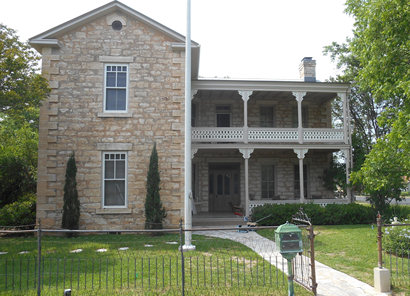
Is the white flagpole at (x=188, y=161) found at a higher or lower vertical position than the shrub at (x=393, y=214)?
higher

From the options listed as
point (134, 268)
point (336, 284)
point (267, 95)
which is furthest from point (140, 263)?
point (267, 95)

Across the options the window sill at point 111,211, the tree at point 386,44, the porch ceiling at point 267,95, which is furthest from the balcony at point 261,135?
the tree at point 386,44

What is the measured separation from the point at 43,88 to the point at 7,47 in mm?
1563

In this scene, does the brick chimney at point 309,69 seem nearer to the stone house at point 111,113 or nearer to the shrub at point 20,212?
the stone house at point 111,113

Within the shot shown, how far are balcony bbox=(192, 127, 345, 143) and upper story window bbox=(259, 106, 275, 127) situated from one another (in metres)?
2.51

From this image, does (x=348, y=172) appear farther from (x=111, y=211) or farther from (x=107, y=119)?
(x=107, y=119)

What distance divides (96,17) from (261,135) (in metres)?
8.65

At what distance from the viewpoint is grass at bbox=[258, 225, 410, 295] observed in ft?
22.3

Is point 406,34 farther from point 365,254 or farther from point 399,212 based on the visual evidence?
point 399,212

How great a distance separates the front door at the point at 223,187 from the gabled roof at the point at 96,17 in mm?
7490

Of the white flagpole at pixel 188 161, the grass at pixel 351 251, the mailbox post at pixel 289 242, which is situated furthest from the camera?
the white flagpole at pixel 188 161

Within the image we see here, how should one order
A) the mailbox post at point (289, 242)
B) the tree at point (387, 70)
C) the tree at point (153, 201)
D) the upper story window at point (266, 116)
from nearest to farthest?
the mailbox post at point (289, 242) < the tree at point (387, 70) < the tree at point (153, 201) < the upper story window at point (266, 116)

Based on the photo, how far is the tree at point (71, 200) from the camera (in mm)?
11430

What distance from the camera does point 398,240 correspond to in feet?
27.3
